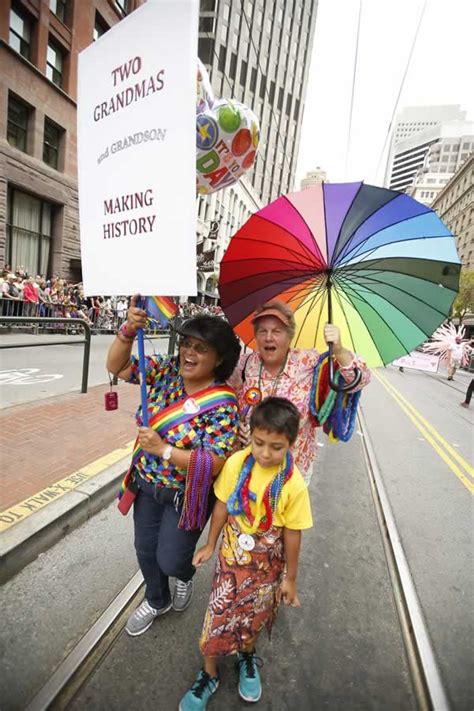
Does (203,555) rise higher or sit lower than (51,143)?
lower

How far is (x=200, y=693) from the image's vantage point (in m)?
1.62

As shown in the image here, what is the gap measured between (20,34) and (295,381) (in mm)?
18400

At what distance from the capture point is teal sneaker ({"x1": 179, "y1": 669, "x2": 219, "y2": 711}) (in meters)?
1.59

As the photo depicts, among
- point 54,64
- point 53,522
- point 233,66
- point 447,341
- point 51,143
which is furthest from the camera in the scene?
point 233,66

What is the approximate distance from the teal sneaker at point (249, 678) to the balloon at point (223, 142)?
145 inches

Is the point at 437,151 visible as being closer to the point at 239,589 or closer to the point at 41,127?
the point at 41,127

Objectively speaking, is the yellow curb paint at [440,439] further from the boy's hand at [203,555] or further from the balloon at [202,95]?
the balloon at [202,95]

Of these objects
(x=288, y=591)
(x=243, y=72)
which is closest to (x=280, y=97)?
(x=243, y=72)

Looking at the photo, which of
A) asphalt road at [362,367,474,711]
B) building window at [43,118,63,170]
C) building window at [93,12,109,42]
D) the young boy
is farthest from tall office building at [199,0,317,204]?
the young boy

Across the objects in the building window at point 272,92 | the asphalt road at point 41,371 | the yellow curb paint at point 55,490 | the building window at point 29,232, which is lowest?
the yellow curb paint at point 55,490

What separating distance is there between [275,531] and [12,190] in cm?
1704

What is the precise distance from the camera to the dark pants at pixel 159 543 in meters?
1.77

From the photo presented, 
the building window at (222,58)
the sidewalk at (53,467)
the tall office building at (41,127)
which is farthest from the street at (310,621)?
the building window at (222,58)

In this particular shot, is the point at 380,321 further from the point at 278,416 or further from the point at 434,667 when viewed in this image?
the point at 434,667
